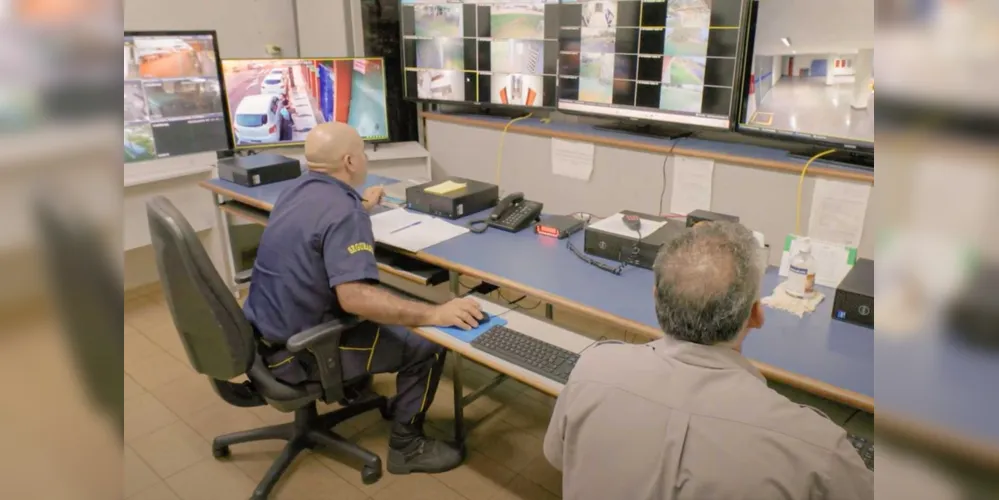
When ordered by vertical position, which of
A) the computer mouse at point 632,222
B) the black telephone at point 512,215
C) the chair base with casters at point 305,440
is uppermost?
the computer mouse at point 632,222

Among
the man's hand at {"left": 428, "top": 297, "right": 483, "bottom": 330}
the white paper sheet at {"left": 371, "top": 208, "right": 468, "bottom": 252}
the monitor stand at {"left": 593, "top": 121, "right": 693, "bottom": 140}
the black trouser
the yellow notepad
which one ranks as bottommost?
the black trouser

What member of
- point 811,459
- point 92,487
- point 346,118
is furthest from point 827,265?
point 346,118

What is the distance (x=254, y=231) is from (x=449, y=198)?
5.32 ft

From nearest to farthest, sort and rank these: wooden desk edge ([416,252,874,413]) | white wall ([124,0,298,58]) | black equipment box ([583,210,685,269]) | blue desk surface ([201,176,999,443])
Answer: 1. blue desk surface ([201,176,999,443])
2. wooden desk edge ([416,252,874,413])
3. black equipment box ([583,210,685,269])
4. white wall ([124,0,298,58])

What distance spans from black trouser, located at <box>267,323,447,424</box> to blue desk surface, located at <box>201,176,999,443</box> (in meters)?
0.31

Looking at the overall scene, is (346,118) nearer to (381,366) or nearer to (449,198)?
(449,198)

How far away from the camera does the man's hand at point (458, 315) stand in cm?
192

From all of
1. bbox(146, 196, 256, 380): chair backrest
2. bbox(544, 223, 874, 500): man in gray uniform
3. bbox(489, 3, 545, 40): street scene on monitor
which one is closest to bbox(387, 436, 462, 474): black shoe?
bbox(146, 196, 256, 380): chair backrest

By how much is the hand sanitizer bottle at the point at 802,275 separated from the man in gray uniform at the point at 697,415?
703mm

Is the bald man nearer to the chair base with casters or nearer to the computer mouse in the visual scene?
the chair base with casters

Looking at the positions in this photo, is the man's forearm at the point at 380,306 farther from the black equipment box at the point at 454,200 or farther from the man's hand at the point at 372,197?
the man's hand at the point at 372,197

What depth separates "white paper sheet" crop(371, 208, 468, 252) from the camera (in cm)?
228

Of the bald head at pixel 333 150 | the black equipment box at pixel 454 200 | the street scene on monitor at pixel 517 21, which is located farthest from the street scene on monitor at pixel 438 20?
the bald head at pixel 333 150

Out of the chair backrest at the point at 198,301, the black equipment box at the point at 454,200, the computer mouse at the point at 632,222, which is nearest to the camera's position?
the chair backrest at the point at 198,301
